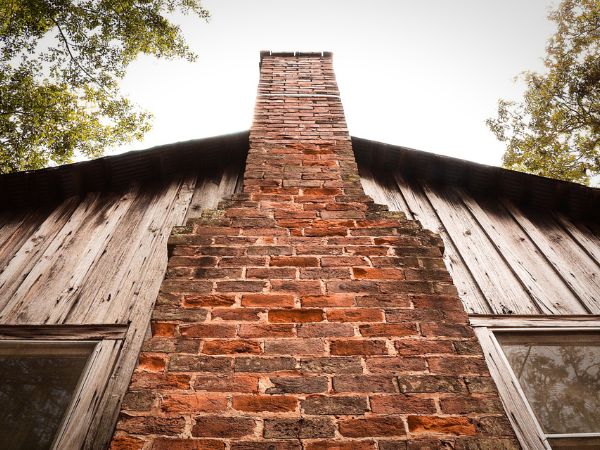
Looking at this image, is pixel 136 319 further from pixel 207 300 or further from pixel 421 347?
pixel 421 347

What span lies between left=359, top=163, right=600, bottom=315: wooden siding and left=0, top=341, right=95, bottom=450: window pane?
2.81 meters

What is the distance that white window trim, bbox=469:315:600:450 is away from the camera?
2027mm

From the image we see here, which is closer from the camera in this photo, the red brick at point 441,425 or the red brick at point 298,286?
the red brick at point 441,425

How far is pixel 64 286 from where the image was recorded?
2.70m

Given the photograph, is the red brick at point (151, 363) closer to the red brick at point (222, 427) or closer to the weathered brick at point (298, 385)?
the red brick at point (222, 427)

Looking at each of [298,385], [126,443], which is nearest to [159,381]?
[126,443]

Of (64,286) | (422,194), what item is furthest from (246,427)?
(422,194)

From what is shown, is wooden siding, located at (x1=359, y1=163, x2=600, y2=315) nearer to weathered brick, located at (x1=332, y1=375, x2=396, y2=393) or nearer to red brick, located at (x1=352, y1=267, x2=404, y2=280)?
red brick, located at (x1=352, y1=267, x2=404, y2=280)

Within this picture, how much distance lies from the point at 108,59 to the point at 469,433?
33.7 ft

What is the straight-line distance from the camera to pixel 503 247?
319 cm

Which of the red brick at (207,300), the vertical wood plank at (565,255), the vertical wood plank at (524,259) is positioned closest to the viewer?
the red brick at (207,300)

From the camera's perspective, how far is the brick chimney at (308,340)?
4.20ft

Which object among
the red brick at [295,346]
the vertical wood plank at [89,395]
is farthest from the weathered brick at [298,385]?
the vertical wood plank at [89,395]

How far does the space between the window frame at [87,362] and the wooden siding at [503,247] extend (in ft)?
8.32
